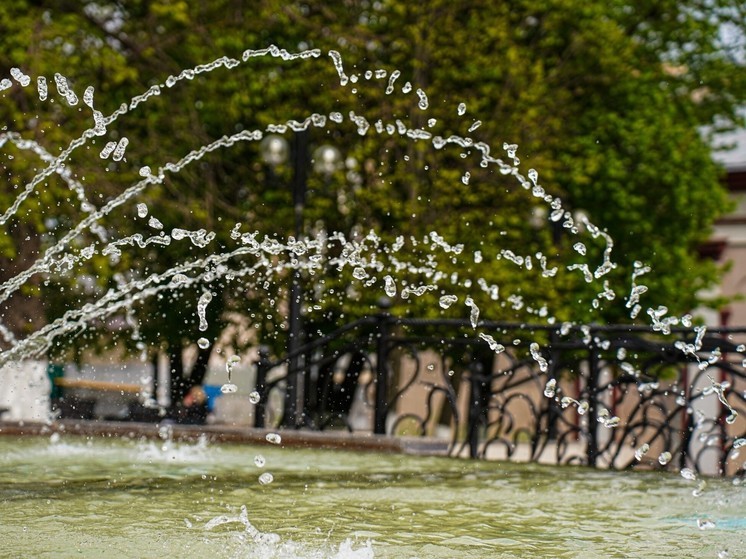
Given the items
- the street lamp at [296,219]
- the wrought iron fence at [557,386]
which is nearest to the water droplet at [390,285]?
the wrought iron fence at [557,386]

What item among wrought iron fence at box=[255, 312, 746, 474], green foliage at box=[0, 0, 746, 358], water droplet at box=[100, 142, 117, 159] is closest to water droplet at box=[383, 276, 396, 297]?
green foliage at box=[0, 0, 746, 358]

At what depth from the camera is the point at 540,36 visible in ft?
78.7

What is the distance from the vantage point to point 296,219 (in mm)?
14867

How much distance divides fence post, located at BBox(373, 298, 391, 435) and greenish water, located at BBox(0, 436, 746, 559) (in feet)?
5.06

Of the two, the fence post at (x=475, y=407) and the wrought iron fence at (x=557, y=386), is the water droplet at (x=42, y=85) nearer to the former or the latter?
the wrought iron fence at (x=557, y=386)

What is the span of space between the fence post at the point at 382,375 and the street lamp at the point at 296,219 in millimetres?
843

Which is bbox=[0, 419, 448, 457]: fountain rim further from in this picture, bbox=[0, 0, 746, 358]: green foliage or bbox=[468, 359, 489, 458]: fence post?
bbox=[0, 0, 746, 358]: green foliage

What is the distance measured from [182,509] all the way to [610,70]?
723 inches

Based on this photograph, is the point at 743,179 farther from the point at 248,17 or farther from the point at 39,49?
the point at 39,49

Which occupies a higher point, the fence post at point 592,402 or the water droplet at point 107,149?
the water droplet at point 107,149

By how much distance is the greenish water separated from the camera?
5.86 m

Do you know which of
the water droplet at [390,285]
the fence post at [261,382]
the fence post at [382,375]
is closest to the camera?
the water droplet at [390,285]

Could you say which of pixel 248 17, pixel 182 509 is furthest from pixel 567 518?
pixel 248 17

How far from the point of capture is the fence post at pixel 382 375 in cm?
1234
